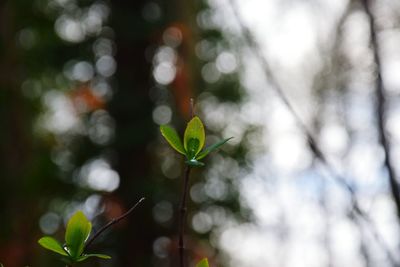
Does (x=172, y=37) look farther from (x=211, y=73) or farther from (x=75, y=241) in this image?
(x=75, y=241)

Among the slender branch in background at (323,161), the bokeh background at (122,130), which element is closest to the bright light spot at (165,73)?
the bokeh background at (122,130)

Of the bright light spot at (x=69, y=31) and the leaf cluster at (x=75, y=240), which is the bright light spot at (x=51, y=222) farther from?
the leaf cluster at (x=75, y=240)

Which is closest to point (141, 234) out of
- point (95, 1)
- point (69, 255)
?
point (95, 1)

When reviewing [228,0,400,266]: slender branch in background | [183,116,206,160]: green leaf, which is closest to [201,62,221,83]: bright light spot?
[228,0,400,266]: slender branch in background

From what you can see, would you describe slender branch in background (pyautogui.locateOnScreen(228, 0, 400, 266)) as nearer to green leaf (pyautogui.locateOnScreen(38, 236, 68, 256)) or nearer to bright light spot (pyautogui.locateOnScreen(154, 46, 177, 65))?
green leaf (pyautogui.locateOnScreen(38, 236, 68, 256))

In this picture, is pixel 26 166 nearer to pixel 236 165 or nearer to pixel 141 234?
pixel 141 234

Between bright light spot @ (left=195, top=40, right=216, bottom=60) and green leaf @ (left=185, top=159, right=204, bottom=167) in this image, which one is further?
bright light spot @ (left=195, top=40, right=216, bottom=60)
